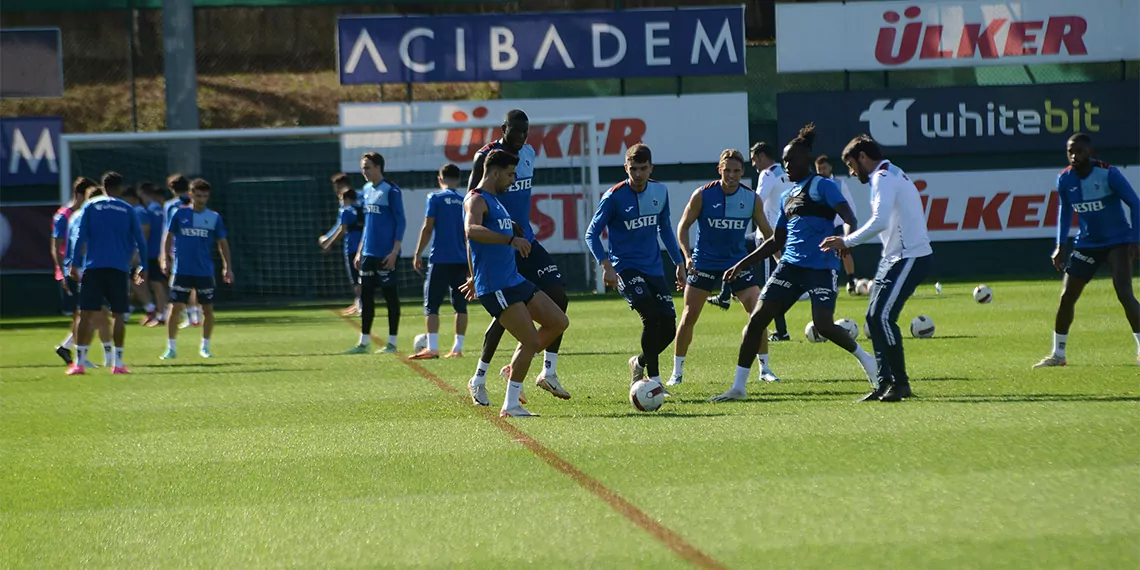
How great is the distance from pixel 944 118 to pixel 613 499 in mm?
22992

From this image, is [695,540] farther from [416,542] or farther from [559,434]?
[559,434]

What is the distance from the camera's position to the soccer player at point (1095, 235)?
12.2 metres

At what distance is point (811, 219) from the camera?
35.0 feet

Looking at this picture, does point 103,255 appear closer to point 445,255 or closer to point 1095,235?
point 445,255

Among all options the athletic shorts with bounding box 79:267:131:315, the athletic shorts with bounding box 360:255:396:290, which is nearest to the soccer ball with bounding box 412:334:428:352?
the athletic shorts with bounding box 360:255:396:290

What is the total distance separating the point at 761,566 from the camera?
5406mm

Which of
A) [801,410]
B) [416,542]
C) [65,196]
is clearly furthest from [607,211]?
[65,196]

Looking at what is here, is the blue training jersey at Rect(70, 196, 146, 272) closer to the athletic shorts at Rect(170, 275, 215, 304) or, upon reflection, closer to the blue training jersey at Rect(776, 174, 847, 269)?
the athletic shorts at Rect(170, 275, 215, 304)

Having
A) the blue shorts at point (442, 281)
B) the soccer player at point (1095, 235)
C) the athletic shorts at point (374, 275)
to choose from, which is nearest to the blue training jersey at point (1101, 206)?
the soccer player at point (1095, 235)

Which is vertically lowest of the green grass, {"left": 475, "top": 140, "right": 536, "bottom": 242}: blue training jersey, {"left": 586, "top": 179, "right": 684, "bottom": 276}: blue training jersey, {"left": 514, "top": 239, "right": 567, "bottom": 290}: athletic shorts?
the green grass

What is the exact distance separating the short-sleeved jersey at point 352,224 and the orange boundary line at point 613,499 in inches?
398

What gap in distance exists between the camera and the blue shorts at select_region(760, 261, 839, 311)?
1056 cm

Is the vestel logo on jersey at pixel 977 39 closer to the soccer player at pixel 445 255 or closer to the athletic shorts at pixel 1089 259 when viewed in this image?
the soccer player at pixel 445 255

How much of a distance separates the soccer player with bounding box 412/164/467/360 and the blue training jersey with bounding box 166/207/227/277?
9.96 ft
